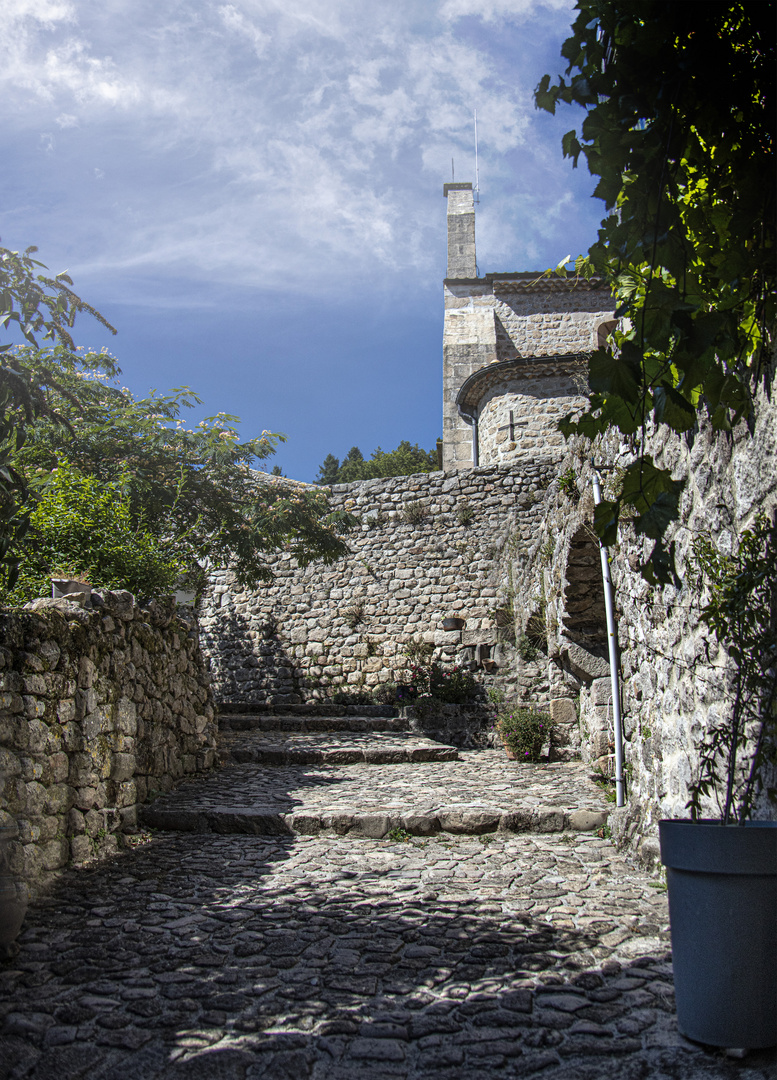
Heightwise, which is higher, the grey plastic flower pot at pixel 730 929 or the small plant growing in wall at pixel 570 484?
the small plant growing in wall at pixel 570 484

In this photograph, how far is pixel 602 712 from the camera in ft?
25.9

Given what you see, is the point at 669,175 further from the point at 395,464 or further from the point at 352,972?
the point at 395,464

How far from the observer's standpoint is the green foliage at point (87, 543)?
5.88 m

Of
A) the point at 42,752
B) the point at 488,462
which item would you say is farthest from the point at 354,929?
the point at 488,462

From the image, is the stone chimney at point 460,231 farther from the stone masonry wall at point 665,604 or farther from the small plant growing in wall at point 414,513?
the stone masonry wall at point 665,604

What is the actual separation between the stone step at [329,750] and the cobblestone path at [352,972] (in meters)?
3.41

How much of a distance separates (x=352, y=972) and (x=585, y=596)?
17.1 ft

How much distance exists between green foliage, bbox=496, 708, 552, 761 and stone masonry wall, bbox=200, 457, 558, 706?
2.30 m

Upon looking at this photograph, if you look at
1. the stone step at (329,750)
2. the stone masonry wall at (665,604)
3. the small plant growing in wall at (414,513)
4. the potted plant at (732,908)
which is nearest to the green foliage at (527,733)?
the stone step at (329,750)

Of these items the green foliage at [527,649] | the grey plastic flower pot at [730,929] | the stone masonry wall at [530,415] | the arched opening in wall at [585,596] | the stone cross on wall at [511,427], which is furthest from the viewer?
the stone cross on wall at [511,427]

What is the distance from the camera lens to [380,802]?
5969 millimetres

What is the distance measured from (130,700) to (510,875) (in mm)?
3012

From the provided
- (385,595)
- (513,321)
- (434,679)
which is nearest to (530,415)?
(513,321)

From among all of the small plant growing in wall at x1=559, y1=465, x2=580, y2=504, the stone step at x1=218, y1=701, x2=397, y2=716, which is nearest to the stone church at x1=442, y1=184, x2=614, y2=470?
the stone step at x1=218, y1=701, x2=397, y2=716
